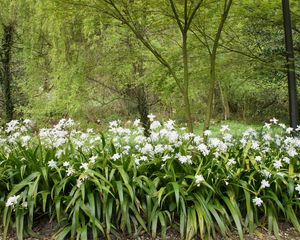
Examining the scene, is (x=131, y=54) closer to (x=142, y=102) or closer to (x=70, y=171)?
(x=142, y=102)

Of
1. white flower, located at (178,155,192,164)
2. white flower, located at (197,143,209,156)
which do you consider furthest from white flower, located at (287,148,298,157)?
white flower, located at (178,155,192,164)

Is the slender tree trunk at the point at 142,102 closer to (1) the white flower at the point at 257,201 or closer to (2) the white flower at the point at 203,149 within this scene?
(2) the white flower at the point at 203,149

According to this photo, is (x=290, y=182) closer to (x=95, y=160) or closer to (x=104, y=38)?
(x=95, y=160)

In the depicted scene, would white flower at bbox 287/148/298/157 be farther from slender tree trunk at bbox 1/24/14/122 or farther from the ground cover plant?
slender tree trunk at bbox 1/24/14/122

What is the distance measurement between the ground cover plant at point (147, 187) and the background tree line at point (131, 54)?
1655mm

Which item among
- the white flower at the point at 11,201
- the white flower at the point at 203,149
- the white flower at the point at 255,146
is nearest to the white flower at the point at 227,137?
the white flower at the point at 255,146

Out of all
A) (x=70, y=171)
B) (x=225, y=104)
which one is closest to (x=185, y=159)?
(x=70, y=171)

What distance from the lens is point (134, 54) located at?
7.87 metres

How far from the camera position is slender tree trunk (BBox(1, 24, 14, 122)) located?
9375 millimetres

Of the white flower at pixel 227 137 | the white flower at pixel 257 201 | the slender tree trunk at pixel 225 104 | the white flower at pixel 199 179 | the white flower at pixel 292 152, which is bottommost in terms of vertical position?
the slender tree trunk at pixel 225 104

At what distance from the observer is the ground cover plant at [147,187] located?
10.1ft

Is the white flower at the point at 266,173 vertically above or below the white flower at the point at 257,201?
above

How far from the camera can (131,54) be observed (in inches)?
311

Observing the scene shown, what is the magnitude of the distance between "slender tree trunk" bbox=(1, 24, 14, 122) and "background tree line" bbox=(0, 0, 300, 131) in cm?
3
